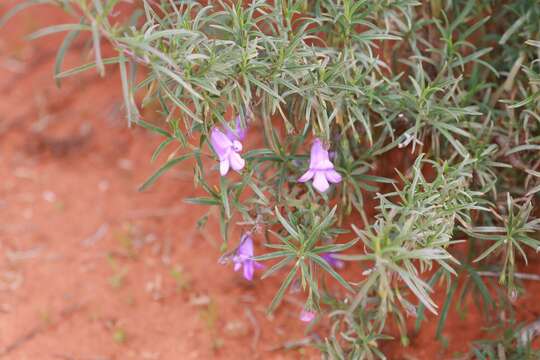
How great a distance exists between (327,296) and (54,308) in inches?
46.8

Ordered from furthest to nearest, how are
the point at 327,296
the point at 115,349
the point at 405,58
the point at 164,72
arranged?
the point at 115,349 < the point at 405,58 < the point at 327,296 < the point at 164,72

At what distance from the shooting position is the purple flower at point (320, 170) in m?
2.03

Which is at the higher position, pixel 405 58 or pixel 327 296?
pixel 405 58

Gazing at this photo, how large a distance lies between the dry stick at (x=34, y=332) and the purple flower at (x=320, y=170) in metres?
1.31

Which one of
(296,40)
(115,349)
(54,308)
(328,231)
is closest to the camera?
(296,40)

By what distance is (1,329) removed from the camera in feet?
9.13

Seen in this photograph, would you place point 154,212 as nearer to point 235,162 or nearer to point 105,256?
point 105,256

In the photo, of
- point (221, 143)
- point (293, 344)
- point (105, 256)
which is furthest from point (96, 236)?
point (221, 143)

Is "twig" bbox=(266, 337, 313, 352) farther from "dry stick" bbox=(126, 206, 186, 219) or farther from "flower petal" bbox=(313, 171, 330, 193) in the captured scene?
"dry stick" bbox=(126, 206, 186, 219)

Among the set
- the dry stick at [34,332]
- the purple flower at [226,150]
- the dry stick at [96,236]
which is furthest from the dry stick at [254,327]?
the purple flower at [226,150]

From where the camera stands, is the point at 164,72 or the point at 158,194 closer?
the point at 164,72

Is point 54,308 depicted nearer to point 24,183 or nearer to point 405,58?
point 24,183

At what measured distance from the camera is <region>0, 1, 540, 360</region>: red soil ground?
8.85 feet

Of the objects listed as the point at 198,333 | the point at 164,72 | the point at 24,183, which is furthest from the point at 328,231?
the point at 24,183
